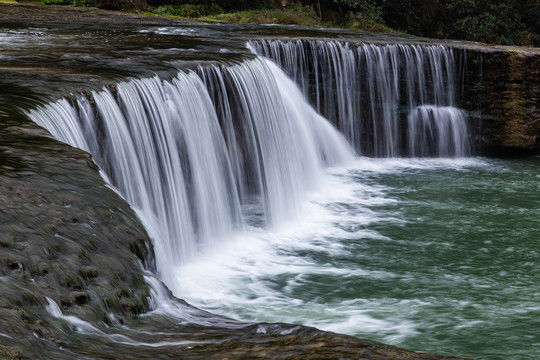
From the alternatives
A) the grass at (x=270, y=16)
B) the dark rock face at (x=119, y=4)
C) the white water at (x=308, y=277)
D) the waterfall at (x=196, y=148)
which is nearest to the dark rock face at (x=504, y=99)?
the waterfall at (x=196, y=148)

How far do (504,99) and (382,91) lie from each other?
2467 mm

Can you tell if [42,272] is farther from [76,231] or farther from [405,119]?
[405,119]

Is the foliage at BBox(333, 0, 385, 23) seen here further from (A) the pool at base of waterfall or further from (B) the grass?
(A) the pool at base of waterfall

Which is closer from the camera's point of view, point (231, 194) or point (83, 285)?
point (83, 285)

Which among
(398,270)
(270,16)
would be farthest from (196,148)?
(270,16)

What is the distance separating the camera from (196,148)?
26.2 feet

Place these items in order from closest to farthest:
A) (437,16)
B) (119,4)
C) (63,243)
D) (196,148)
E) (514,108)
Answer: (63,243), (196,148), (514,108), (119,4), (437,16)

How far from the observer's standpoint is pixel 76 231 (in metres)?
3.92

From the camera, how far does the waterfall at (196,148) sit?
21.4 feet

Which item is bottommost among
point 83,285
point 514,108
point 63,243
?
point 83,285

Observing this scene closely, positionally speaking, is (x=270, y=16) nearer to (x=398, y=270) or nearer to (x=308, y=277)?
(x=398, y=270)

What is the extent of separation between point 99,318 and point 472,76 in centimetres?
1228

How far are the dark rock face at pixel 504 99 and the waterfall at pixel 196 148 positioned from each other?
4708mm

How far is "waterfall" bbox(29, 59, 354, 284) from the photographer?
21.4 ft
